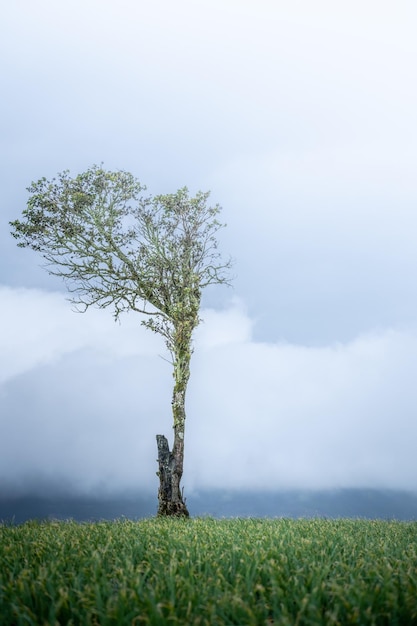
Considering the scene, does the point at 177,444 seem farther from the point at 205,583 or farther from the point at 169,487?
the point at 205,583

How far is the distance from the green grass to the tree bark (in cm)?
1025

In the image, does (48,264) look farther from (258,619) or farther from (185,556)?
(258,619)

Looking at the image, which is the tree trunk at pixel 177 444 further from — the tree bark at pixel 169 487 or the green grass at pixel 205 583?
the green grass at pixel 205 583

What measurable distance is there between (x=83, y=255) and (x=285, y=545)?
1551 cm

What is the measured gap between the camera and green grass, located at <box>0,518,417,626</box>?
539 centimetres

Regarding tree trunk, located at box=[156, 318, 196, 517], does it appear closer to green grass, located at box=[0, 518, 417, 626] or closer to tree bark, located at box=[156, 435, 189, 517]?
tree bark, located at box=[156, 435, 189, 517]

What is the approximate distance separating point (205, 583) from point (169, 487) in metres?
15.4

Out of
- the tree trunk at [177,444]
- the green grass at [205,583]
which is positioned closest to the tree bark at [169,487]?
the tree trunk at [177,444]

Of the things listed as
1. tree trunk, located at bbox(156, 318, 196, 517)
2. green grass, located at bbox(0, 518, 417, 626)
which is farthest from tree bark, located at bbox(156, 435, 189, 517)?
green grass, located at bbox(0, 518, 417, 626)

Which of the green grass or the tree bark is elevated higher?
the tree bark

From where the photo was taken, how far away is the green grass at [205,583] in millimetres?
5395

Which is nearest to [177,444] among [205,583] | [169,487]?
[169,487]

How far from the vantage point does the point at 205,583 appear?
6.51 metres

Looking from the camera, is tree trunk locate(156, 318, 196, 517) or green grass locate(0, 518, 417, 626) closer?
green grass locate(0, 518, 417, 626)
